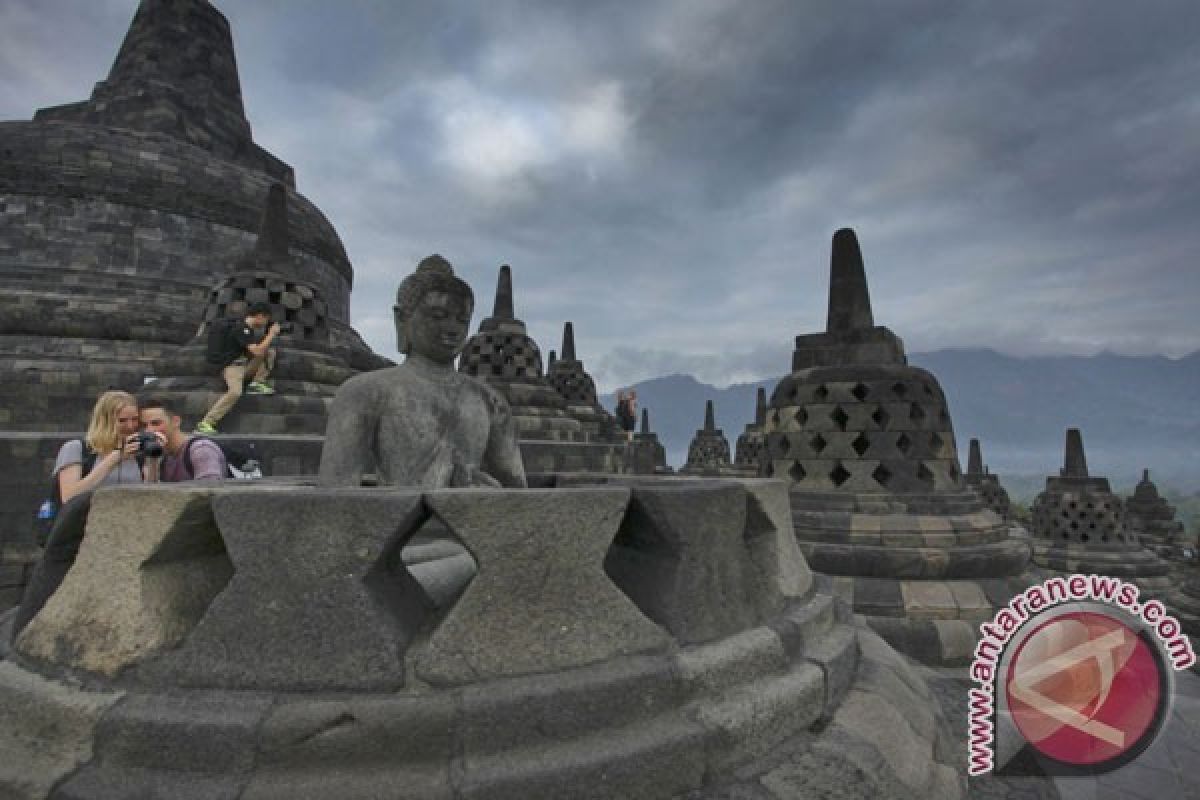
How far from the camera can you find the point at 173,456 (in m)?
3.39

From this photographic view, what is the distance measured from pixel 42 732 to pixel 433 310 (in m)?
1.90

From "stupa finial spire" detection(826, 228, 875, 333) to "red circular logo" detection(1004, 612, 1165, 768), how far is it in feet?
16.7

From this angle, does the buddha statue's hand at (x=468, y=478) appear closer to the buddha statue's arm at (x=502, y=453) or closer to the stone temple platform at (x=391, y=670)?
the buddha statue's arm at (x=502, y=453)

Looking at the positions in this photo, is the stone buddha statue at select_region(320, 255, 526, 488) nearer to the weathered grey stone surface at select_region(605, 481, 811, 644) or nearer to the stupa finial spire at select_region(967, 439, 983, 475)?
the weathered grey stone surface at select_region(605, 481, 811, 644)

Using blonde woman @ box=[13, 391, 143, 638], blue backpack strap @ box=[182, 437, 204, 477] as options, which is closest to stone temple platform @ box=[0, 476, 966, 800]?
blonde woman @ box=[13, 391, 143, 638]

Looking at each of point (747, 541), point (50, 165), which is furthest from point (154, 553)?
point (50, 165)

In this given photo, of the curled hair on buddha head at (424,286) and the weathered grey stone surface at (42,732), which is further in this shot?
the curled hair on buddha head at (424,286)

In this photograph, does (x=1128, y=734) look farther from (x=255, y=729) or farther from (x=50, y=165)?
(x=50, y=165)

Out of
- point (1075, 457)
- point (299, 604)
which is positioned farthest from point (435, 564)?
point (1075, 457)

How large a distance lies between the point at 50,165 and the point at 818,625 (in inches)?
784

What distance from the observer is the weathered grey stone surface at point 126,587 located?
1574 millimetres

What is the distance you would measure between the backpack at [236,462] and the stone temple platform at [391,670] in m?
1.18

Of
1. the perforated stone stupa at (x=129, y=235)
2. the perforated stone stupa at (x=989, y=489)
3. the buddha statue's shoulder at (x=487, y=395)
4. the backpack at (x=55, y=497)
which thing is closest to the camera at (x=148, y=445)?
the backpack at (x=55, y=497)

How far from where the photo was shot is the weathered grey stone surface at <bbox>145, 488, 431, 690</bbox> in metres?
1.50
